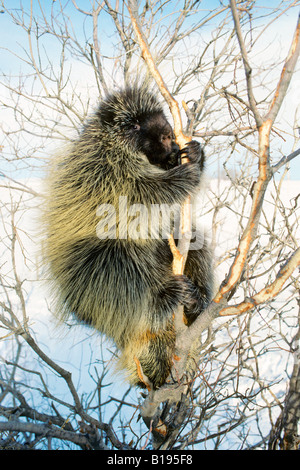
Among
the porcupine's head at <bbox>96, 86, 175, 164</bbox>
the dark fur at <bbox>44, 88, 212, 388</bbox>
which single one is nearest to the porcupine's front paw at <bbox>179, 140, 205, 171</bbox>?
the dark fur at <bbox>44, 88, 212, 388</bbox>

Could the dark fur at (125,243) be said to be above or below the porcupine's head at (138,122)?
below

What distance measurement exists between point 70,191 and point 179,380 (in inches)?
49.8

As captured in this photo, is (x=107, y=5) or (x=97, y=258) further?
(x=107, y=5)

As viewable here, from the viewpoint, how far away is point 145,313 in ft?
6.65

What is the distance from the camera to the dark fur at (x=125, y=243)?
2055mm

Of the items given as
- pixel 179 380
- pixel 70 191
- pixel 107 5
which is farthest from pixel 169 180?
pixel 107 5

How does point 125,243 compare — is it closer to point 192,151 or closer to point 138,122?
point 192,151

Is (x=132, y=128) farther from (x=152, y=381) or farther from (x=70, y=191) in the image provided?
(x=152, y=381)

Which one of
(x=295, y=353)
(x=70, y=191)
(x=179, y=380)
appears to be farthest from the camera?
(x=70, y=191)
